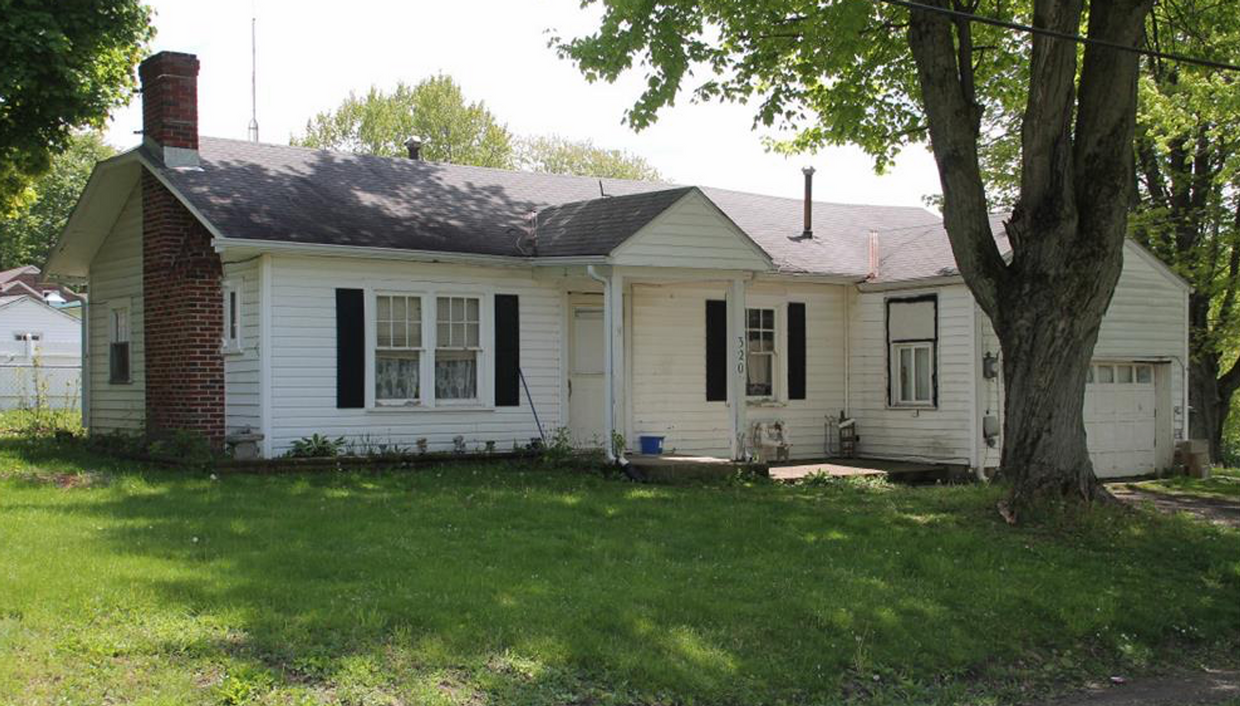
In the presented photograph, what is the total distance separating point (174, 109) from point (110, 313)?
4.42 m

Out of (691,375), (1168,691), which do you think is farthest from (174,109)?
(1168,691)

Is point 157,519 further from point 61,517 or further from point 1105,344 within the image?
point 1105,344

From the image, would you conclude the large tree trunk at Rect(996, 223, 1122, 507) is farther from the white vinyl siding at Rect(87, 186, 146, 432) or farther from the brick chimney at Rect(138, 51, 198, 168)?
the white vinyl siding at Rect(87, 186, 146, 432)

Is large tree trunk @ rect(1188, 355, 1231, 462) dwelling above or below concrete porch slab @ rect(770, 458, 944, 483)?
above

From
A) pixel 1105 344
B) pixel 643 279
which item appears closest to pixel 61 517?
pixel 643 279

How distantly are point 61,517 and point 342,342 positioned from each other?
229 inches

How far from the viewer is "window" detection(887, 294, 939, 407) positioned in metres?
19.4

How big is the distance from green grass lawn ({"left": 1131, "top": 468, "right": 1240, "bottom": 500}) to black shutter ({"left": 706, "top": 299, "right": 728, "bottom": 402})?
702cm

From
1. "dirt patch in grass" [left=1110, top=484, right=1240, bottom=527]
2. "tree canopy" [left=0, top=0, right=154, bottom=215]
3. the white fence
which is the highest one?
"tree canopy" [left=0, top=0, right=154, bottom=215]

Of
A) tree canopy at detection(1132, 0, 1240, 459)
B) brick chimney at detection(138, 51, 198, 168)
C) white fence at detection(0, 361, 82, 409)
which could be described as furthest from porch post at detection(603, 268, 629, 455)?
white fence at detection(0, 361, 82, 409)

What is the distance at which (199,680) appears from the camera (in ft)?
21.8

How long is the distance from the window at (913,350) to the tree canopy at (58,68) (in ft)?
47.4

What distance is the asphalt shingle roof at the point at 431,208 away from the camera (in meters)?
16.2

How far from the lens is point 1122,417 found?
69.5 ft
